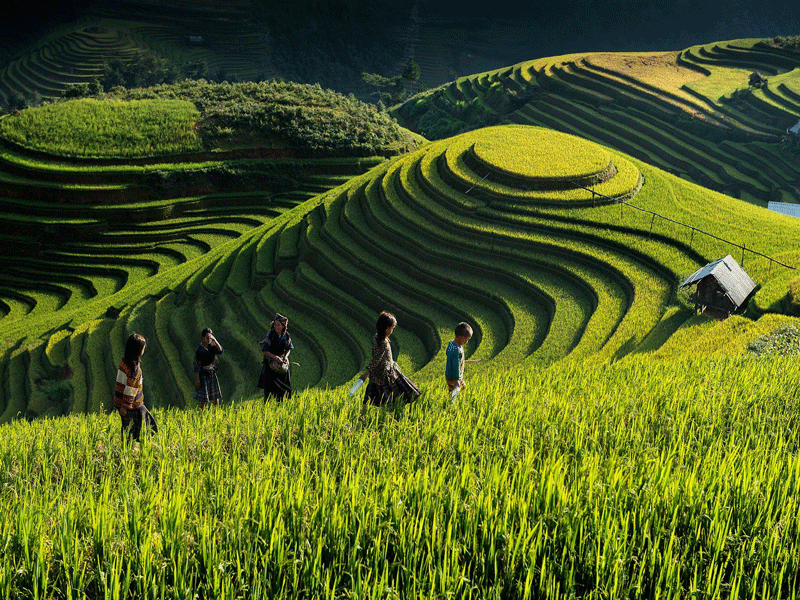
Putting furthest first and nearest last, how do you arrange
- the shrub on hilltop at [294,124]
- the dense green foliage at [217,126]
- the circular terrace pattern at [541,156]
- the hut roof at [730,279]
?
1. the shrub on hilltop at [294,124]
2. the dense green foliage at [217,126]
3. the circular terrace pattern at [541,156]
4. the hut roof at [730,279]

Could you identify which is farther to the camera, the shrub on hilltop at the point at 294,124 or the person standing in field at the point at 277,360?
the shrub on hilltop at the point at 294,124

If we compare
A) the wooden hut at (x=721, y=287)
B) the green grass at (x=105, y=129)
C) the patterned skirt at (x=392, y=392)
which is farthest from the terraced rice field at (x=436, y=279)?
the green grass at (x=105, y=129)

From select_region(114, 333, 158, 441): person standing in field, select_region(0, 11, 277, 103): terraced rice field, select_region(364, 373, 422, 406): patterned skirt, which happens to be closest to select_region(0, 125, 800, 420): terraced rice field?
select_region(364, 373, 422, 406): patterned skirt

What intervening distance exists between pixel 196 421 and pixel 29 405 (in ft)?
54.9

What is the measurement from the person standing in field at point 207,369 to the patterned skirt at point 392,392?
13.3 ft

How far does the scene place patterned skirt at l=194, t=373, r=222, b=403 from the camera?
39.7 ft

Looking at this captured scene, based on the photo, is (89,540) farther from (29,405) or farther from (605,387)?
(29,405)

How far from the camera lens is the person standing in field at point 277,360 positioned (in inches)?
413

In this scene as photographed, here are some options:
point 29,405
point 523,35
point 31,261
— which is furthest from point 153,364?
point 523,35

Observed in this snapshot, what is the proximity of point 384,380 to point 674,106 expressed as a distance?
54.3 metres

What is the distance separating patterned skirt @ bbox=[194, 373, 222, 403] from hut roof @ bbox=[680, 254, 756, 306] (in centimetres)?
1172

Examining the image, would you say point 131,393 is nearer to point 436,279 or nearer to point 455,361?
point 455,361

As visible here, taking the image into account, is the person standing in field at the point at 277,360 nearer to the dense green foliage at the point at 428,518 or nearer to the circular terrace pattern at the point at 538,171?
the dense green foliage at the point at 428,518

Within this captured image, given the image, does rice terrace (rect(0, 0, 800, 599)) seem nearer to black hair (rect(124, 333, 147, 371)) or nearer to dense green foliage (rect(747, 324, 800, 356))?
dense green foliage (rect(747, 324, 800, 356))
